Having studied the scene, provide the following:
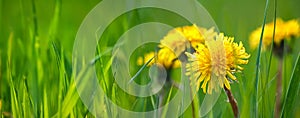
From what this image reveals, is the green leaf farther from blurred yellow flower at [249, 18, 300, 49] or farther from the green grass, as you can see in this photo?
blurred yellow flower at [249, 18, 300, 49]

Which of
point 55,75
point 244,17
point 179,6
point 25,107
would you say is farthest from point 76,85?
point 244,17

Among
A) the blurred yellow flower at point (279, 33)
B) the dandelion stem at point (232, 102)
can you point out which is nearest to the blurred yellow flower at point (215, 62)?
the dandelion stem at point (232, 102)

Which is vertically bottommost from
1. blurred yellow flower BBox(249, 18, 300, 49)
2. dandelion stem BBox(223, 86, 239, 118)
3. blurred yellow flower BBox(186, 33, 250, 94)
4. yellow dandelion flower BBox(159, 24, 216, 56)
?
dandelion stem BBox(223, 86, 239, 118)

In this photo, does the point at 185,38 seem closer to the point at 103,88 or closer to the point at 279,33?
the point at 103,88

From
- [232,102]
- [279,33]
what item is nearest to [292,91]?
[232,102]

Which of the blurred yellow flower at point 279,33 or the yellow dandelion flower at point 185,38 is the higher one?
the blurred yellow flower at point 279,33

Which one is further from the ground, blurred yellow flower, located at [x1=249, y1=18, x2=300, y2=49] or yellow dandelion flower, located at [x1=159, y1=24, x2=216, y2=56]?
blurred yellow flower, located at [x1=249, y1=18, x2=300, y2=49]

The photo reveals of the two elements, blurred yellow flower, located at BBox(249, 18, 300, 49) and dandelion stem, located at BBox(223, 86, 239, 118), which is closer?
dandelion stem, located at BBox(223, 86, 239, 118)

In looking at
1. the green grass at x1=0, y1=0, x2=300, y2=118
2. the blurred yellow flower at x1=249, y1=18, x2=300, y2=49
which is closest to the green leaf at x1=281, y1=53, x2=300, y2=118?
the green grass at x1=0, y1=0, x2=300, y2=118

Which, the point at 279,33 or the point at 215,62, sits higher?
the point at 279,33

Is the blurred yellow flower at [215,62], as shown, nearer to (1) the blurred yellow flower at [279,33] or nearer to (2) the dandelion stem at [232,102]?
(2) the dandelion stem at [232,102]
